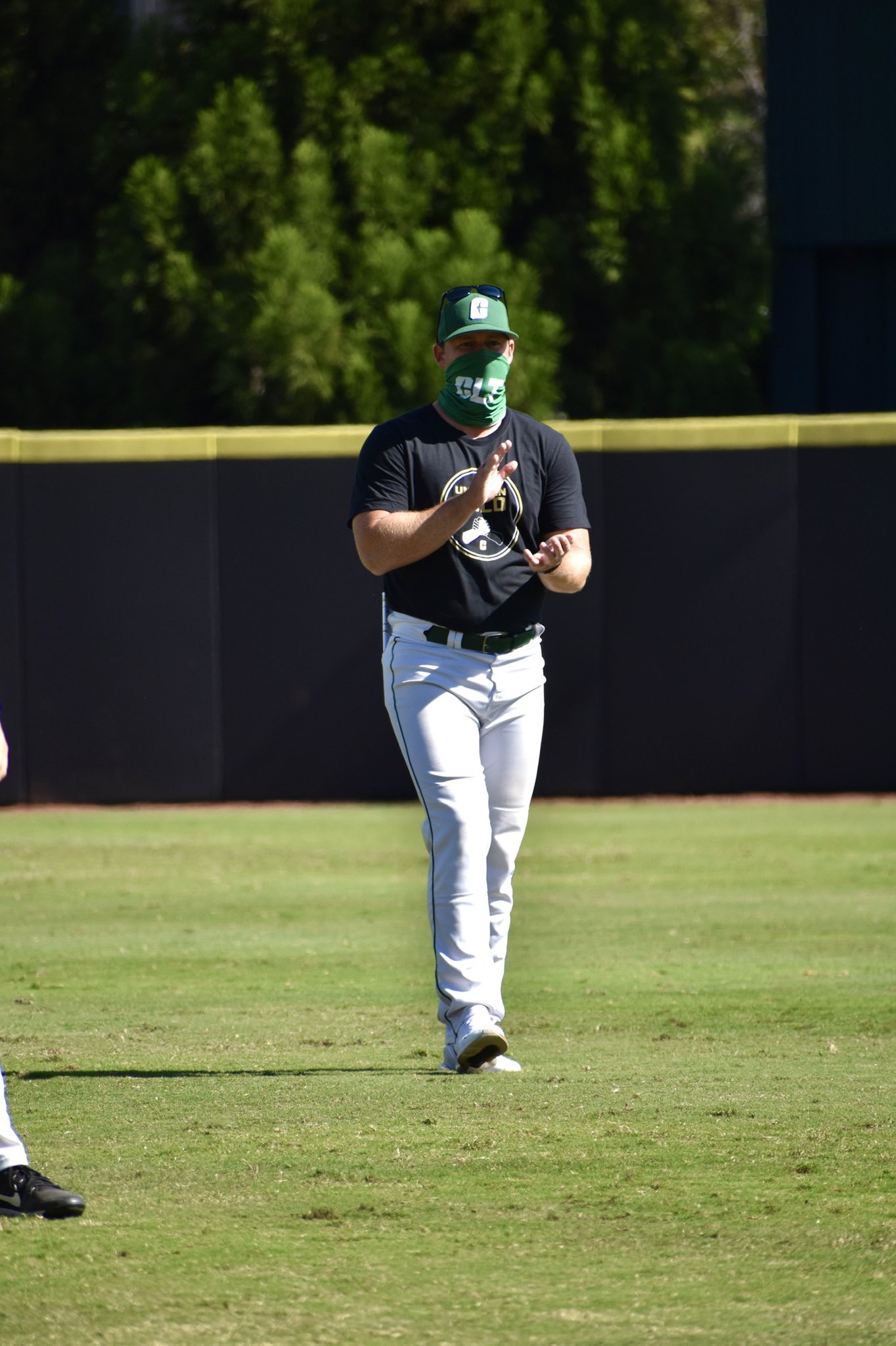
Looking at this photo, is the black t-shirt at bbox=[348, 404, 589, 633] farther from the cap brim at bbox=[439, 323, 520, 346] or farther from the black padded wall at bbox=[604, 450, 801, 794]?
the black padded wall at bbox=[604, 450, 801, 794]

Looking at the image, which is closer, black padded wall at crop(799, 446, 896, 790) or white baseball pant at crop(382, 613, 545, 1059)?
white baseball pant at crop(382, 613, 545, 1059)

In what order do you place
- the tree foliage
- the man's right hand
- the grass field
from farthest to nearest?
the tree foliage, the man's right hand, the grass field

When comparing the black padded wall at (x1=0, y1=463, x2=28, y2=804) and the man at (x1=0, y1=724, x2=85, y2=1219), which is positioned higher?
the black padded wall at (x1=0, y1=463, x2=28, y2=804)

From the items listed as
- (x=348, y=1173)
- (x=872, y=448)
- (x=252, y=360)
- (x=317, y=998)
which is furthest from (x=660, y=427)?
(x=348, y=1173)

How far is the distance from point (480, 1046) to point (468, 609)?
1139 mm

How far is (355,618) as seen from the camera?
1232 centimetres

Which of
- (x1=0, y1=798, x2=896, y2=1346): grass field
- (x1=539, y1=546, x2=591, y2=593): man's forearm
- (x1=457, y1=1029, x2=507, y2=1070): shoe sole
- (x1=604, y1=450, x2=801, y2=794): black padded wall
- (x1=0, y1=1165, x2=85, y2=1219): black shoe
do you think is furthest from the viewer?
(x1=604, y1=450, x2=801, y2=794): black padded wall

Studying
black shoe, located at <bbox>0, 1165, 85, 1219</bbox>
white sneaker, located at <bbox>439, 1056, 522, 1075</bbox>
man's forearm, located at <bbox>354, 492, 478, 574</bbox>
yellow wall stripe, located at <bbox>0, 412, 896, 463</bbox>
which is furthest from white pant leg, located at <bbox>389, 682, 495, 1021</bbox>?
yellow wall stripe, located at <bbox>0, 412, 896, 463</bbox>

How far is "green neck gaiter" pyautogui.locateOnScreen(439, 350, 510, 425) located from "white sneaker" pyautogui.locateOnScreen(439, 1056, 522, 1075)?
171 centimetres

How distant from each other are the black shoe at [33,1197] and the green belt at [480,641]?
185 centimetres

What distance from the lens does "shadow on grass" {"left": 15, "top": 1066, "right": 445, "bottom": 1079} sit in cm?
494

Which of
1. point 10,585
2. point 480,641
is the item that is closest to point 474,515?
point 480,641

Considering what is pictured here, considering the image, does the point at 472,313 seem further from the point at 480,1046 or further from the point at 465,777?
the point at 480,1046

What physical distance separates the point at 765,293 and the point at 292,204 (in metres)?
4.39
